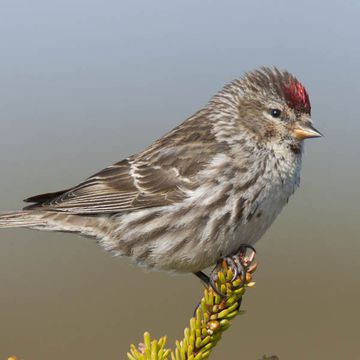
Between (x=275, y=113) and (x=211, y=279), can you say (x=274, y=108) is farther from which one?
(x=211, y=279)

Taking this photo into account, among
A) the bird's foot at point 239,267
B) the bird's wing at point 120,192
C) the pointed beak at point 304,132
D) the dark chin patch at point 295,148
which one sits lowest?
the bird's foot at point 239,267

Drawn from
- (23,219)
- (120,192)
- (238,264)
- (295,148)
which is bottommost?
(23,219)

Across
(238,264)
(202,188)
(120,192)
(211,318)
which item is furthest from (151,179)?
(211,318)

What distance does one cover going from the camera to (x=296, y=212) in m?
9.78

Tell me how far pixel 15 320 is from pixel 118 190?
1850 mm

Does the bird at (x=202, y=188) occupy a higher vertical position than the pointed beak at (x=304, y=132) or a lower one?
lower

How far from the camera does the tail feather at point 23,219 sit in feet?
19.1

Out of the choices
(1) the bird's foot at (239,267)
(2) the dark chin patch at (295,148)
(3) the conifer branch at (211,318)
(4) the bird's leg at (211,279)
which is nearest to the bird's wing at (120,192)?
(4) the bird's leg at (211,279)

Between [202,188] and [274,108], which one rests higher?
[274,108]

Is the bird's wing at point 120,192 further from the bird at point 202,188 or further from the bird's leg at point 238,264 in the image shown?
the bird's leg at point 238,264

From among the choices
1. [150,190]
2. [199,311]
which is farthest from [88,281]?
[199,311]

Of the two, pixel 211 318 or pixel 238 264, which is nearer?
pixel 211 318

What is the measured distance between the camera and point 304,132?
18.0ft

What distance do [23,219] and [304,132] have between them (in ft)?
5.10
